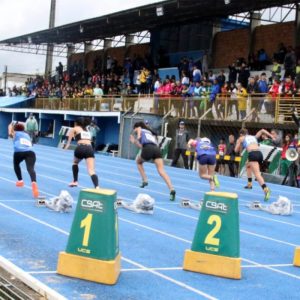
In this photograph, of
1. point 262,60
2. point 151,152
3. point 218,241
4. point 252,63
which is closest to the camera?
point 218,241

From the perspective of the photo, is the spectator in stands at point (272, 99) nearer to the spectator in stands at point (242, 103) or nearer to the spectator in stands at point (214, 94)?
the spectator in stands at point (242, 103)

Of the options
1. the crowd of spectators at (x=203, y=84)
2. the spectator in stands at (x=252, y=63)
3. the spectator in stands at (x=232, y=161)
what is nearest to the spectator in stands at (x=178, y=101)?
the crowd of spectators at (x=203, y=84)

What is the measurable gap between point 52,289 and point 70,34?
4003 centimetres

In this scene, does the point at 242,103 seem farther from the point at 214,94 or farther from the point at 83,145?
the point at 83,145

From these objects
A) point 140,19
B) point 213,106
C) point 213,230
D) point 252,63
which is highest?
point 140,19

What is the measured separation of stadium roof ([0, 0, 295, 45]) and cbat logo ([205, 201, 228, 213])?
74.7 ft

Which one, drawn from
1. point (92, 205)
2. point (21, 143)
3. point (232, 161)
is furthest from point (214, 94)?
point (92, 205)

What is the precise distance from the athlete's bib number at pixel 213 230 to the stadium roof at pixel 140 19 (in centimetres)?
2286

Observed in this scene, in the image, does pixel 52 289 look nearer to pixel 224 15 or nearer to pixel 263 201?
pixel 263 201

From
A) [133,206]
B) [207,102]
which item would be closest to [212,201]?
[133,206]

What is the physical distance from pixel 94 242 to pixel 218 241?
4.60 feet

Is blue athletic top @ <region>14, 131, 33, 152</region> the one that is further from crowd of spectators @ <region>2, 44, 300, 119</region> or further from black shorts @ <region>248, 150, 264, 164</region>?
crowd of spectators @ <region>2, 44, 300, 119</region>

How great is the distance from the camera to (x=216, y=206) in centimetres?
662

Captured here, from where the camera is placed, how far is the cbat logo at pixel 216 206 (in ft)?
21.6
